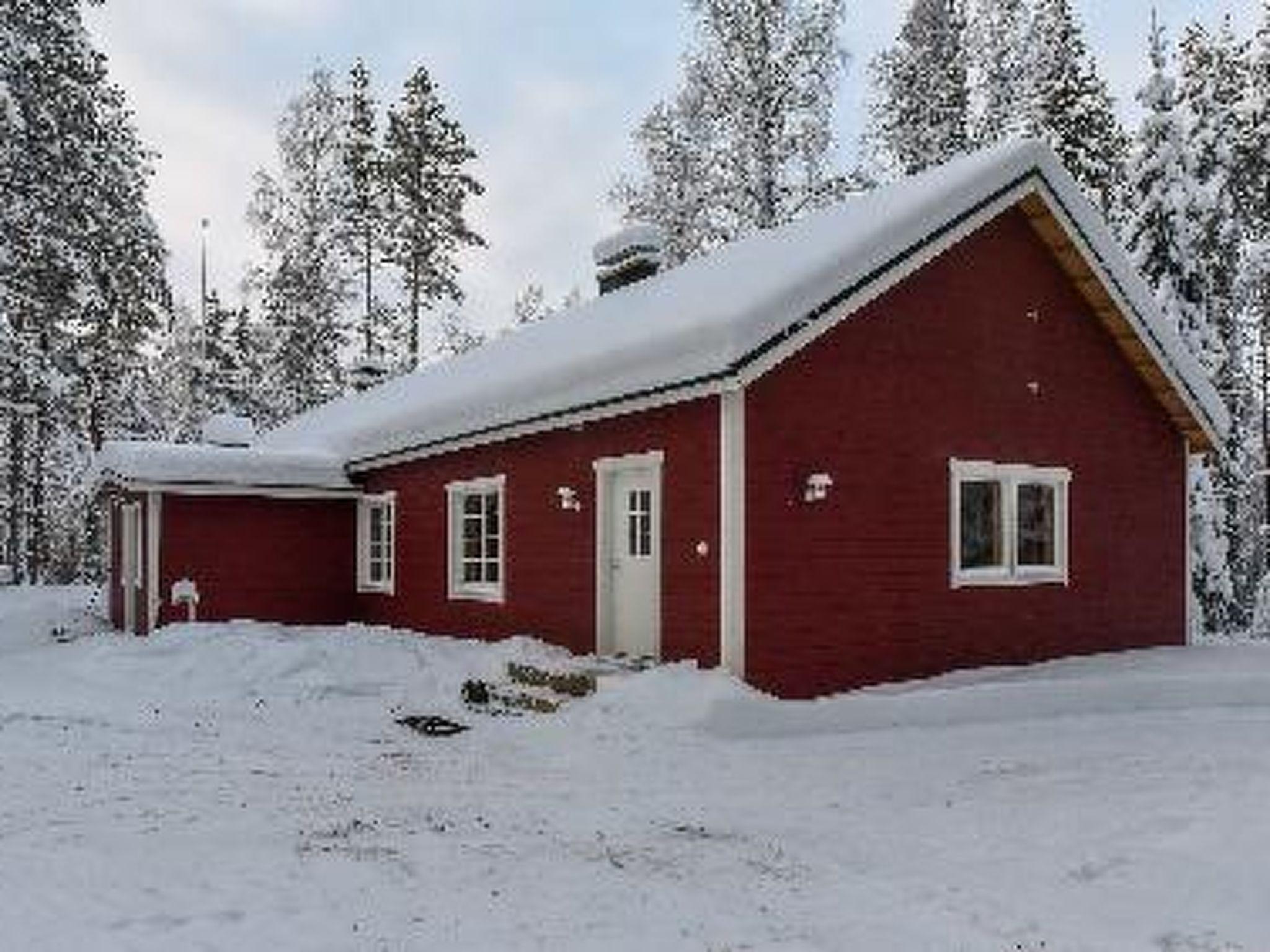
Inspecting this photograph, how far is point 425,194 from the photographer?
36.6 meters

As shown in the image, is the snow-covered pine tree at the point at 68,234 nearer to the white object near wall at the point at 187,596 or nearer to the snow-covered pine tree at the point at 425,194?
the snow-covered pine tree at the point at 425,194

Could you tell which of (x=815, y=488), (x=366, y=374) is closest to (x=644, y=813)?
(x=815, y=488)

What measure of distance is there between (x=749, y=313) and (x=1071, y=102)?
1836cm

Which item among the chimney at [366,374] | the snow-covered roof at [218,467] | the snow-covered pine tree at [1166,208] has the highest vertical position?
the snow-covered pine tree at [1166,208]

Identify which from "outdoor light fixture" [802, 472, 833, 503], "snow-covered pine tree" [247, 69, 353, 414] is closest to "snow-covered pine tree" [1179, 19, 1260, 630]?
"outdoor light fixture" [802, 472, 833, 503]

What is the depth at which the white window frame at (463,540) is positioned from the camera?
46.6 feet

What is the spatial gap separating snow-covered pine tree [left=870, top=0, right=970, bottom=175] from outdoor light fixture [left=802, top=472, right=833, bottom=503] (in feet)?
62.5

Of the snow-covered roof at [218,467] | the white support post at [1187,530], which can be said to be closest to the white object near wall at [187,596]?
the snow-covered roof at [218,467]

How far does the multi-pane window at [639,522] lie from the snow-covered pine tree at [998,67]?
1839 centimetres

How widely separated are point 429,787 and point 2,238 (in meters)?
19.1

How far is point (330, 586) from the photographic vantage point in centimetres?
1808

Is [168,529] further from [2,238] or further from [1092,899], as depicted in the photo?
[1092,899]

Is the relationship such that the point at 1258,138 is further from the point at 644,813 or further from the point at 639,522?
the point at 644,813

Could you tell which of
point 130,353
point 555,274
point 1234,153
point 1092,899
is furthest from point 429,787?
point 555,274
